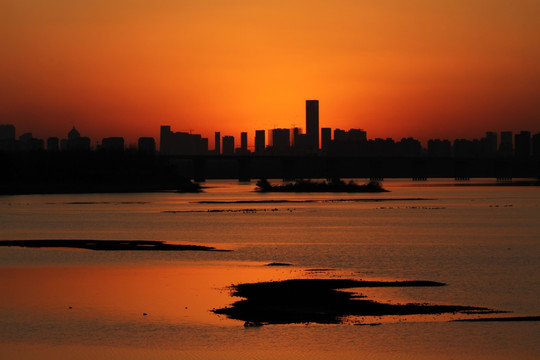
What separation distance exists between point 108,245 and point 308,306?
29186mm

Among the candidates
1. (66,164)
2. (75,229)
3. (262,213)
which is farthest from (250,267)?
(66,164)

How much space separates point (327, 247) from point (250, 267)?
1279cm

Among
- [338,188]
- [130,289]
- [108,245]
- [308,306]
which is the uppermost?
[308,306]

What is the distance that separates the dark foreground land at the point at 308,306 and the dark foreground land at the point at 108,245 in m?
20.5

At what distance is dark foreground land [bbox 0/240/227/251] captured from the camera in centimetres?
5382

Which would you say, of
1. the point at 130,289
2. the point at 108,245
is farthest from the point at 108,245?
the point at 130,289

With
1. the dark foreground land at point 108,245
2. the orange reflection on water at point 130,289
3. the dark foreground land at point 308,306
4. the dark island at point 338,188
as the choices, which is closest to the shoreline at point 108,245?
the dark foreground land at point 108,245

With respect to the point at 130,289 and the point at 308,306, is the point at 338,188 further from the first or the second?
the point at 308,306

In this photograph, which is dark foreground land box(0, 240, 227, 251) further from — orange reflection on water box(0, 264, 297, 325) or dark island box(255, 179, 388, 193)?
dark island box(255, 179, 388, 193)

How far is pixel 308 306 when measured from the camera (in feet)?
95.9

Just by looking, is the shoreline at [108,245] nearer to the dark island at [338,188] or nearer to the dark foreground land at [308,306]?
the dark foreground land at [308,306]

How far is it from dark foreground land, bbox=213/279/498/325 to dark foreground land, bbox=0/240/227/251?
2053cm

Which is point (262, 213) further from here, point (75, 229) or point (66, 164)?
point (66, 164)

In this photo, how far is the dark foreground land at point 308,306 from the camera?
27391 mm
